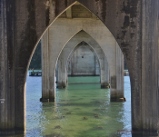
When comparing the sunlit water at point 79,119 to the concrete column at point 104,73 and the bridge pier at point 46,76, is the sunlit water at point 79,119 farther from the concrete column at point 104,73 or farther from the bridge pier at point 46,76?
the concrete column at point 104,73

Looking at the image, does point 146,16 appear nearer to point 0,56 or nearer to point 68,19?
point 0,56

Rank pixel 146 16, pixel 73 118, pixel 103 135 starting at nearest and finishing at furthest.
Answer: pixel 146 16 → pixel 103 135 → pixel 73 118

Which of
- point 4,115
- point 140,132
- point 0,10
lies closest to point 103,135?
point 140,132

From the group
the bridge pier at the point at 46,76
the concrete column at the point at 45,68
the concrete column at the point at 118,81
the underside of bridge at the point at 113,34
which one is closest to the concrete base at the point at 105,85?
the concrete column at the point at 118,81

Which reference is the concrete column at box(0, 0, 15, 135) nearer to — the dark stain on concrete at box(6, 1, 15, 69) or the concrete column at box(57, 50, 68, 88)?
the dark stain on concrete at box(6, 1, 15, 69)

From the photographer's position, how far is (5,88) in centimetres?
1307

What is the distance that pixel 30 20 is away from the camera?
1316 cm

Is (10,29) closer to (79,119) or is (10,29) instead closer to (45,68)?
(79,119)

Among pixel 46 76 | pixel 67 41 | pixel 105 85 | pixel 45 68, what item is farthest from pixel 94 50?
pixel 46 76

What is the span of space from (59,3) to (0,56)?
305cm

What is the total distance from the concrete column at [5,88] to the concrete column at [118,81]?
12.0 m

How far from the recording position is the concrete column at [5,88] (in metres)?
13.0

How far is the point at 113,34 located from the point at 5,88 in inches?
182

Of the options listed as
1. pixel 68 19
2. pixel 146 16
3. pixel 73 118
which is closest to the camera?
pixel 146 16
